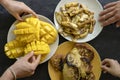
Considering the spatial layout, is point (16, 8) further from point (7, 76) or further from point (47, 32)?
point (7, 76)

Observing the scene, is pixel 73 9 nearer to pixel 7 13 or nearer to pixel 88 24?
pixel 88 24

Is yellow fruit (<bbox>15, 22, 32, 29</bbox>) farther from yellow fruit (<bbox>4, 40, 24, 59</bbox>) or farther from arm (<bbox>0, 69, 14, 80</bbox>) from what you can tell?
arm (<bbox>0, 69, 14, 80</bbox>)

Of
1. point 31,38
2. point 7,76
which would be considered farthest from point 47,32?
point 7,76

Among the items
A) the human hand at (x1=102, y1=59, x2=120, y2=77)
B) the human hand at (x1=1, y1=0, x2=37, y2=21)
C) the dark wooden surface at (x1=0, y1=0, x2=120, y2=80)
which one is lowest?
the human hand at (x1=102, y1=59, x2=120, y2=77)

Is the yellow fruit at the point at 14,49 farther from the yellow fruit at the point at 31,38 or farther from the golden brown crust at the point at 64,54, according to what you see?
the golden brown crust at the point at 64,54

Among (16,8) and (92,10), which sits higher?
(16,8)

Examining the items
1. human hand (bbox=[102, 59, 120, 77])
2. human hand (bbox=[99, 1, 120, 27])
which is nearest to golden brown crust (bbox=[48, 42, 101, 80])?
human hand (bbox=[102, 59, 120, 77])
